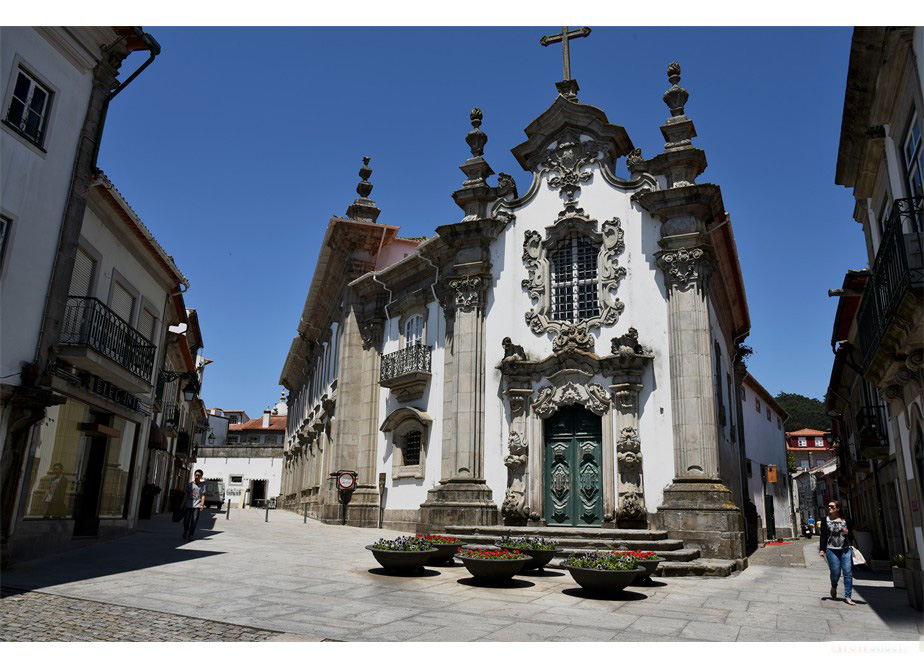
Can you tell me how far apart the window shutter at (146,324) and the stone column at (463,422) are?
8057mm

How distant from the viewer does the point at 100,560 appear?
1145 centimetres

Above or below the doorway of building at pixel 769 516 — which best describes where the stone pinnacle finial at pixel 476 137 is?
above

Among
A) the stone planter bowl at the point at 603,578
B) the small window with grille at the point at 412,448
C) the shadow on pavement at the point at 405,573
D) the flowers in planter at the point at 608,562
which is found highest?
the small window with grille at the point at 412,448

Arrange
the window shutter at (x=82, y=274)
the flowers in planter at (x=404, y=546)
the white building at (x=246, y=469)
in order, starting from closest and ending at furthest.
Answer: the flowers in planter at (x=404, y=546), the window shutter at (x=82, y=274), the white building at (x=246, y=469)

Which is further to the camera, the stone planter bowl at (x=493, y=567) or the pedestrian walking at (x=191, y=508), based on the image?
the pedestrian walking at (x=191, y=508)

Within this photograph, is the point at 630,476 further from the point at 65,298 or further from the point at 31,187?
the point at 31,187

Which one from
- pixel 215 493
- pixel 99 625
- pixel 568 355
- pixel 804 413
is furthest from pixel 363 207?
pixel 804 413

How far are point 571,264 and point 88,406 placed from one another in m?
Result: 11.9

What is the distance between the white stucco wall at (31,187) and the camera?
31.7 ft

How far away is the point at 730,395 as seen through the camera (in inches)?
866

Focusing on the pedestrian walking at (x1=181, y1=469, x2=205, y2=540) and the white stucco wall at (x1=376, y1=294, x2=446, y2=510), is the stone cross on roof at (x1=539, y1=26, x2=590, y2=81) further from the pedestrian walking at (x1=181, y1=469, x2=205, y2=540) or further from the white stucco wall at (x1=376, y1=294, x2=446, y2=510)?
the pedestrian walking at (x1=181, y1=469, x2=205, y2=540)

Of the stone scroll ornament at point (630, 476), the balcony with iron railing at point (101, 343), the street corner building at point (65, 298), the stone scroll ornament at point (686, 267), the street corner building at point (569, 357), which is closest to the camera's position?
the street corner building at point (65, 298)

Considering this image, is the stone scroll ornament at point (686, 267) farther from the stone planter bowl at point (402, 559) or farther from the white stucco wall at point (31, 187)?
the white stucco wall at point (31, 187)

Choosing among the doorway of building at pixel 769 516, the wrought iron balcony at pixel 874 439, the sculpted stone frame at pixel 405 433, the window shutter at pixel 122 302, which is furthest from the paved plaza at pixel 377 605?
the doorway of building at pixel 769 516
